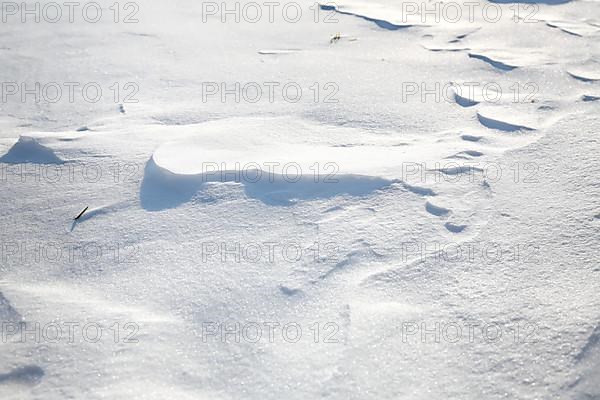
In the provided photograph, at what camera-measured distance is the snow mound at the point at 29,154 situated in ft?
5.80

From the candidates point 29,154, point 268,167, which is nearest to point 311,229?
point 268,167

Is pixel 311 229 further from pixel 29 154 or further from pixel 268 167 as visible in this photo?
pixel 29 154

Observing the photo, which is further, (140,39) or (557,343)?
(140,39)

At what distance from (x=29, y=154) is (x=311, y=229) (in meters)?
1.04

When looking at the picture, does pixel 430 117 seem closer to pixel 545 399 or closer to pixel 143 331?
pixel 545 399

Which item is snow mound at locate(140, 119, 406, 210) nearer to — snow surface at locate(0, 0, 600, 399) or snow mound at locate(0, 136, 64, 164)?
snow surface at locate(0, 0, 600, 399)

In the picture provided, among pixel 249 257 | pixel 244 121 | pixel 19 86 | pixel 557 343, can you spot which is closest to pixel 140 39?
pixel 19 86

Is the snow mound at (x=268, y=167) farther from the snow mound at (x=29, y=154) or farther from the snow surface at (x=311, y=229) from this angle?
the snow mound at (x=29, y=154)

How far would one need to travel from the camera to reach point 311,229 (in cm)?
145

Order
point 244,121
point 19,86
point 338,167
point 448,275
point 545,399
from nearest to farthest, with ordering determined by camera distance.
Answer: point 545,399
point 448,275
point 338,167
point 244,121
point 19,86

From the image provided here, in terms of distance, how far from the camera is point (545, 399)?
104cm

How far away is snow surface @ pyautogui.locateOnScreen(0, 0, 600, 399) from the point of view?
1.12 m

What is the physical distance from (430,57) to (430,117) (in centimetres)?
57

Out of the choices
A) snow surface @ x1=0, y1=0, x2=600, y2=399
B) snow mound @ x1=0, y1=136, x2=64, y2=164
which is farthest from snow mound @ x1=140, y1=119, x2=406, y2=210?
snow mound @ x1=0, y1=136, x2=64, y2=164
